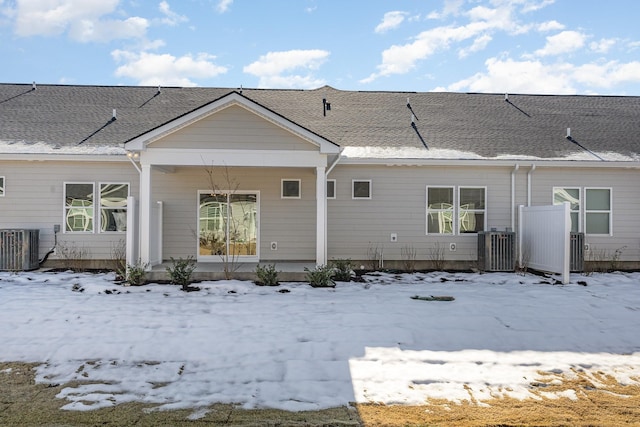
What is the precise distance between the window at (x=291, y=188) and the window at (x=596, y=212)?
24.3ft

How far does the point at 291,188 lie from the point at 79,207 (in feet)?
17.1

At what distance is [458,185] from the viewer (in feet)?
37.1

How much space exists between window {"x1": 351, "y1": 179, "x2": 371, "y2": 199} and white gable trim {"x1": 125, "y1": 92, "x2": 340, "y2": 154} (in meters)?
1.90

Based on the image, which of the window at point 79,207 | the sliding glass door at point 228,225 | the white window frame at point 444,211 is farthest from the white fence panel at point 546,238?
the window at point 79,207

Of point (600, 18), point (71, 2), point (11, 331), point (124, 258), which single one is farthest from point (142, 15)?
point (600, 18)

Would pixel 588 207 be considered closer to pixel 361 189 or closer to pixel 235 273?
pixel 361 189

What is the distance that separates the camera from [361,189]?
11172 millimetres

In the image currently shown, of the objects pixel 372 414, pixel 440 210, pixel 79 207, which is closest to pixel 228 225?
pixel 79 207

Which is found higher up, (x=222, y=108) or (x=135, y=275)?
(x=222, y=108)

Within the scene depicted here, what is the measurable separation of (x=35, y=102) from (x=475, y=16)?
13.4 metres

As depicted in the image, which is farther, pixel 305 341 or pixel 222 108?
pixel 222 108

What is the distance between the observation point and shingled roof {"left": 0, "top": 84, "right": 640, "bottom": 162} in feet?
37.9

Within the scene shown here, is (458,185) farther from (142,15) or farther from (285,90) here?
(142,15)

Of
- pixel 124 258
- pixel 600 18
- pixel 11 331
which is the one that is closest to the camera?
pixel 11 331
